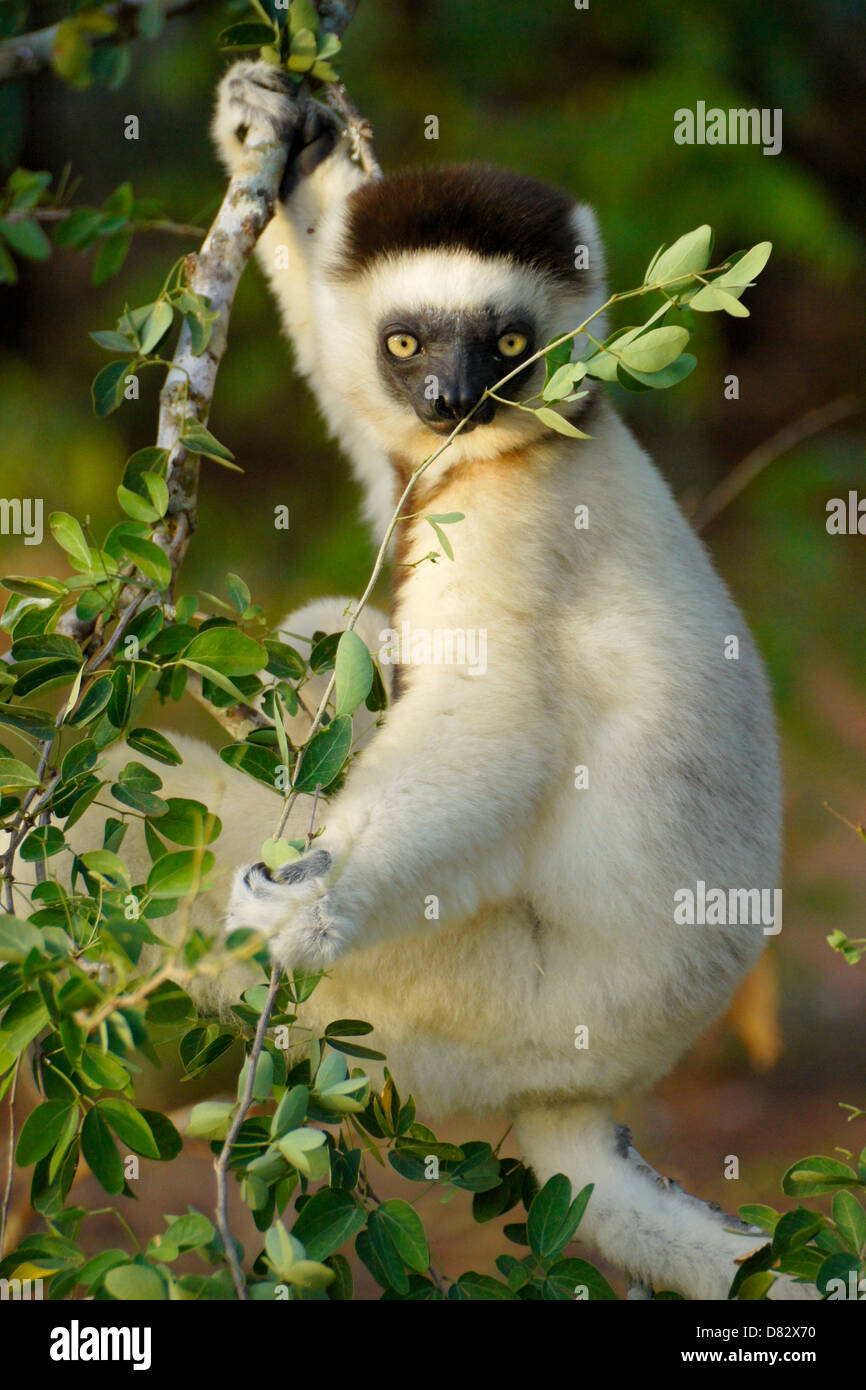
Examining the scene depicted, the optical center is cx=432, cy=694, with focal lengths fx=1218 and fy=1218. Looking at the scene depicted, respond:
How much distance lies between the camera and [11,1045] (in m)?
1.73

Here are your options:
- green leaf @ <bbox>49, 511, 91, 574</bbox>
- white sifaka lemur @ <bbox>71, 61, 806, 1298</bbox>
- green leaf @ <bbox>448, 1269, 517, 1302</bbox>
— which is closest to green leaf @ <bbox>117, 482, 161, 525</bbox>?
green leaf @ <bbox>49, 511, 91, 574</bbox>

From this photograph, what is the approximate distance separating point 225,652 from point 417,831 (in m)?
0.44

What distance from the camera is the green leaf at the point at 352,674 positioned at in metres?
1.91

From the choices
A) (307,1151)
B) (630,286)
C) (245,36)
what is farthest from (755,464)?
(307,1151)

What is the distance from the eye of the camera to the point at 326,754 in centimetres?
193

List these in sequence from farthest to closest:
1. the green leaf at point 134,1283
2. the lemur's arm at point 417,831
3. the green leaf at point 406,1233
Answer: the lemur's arm at point 417,831 → the green leaf at point 406,1233 → the green leaf at point 134,1283

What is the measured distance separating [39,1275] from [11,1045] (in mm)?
362

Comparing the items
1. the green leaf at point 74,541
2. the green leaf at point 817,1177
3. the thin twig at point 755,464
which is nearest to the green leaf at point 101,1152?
the green leaf at point 74,541

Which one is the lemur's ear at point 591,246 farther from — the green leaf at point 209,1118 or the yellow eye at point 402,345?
the green leaf at point 209,1118

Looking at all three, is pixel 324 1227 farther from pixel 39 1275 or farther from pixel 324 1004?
pixel 324 1004

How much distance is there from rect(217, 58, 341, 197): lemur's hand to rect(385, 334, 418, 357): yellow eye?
22.7 inches

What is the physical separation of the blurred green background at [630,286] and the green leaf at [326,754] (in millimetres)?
3190

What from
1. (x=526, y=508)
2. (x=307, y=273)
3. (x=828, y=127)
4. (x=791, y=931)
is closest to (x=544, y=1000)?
(x=526, y=508)

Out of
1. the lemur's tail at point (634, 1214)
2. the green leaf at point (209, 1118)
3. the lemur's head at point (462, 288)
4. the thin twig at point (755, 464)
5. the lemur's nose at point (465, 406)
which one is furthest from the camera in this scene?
the thin twig at point (755, 464)
